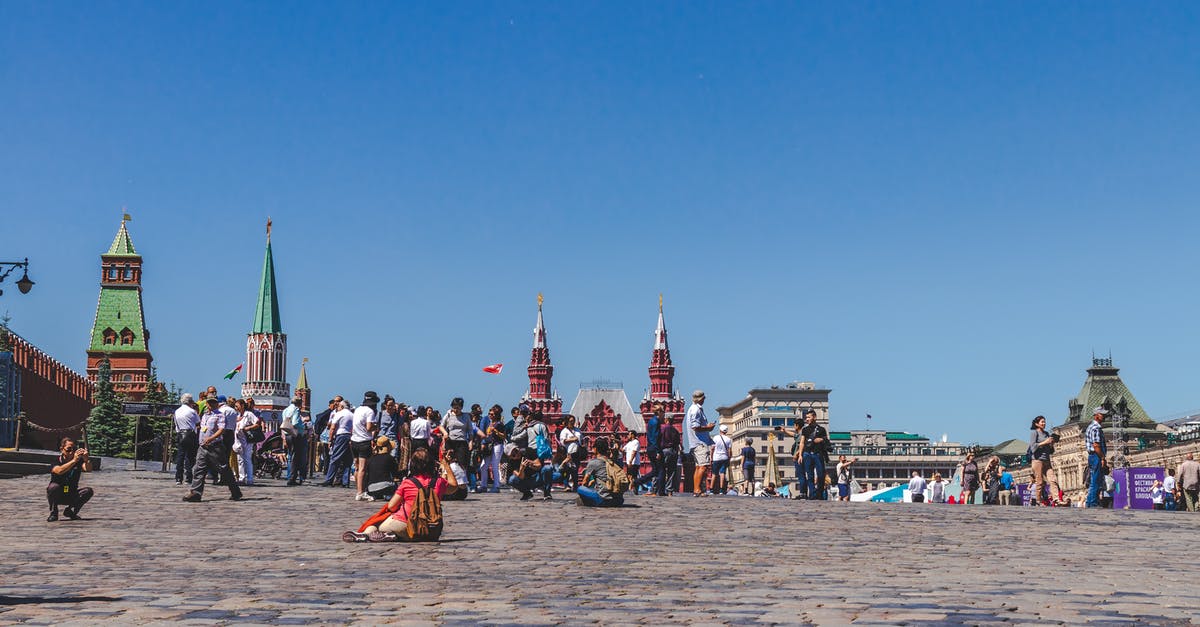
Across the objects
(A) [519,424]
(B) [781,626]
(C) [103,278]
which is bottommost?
(B) [781,626]

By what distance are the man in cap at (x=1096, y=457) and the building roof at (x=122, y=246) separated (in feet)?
452

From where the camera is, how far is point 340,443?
26797 millimetres

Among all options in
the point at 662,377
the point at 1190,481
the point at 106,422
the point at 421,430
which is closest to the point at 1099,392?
the point at 662,377

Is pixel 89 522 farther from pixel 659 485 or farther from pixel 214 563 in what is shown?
pixel 659 485

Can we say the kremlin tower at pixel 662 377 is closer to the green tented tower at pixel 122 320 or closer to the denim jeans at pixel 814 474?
the green tented tower at pixel 122 320

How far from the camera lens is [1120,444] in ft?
328

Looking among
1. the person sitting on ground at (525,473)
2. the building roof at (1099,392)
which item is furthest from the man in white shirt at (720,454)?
the building roof at (1099,392)

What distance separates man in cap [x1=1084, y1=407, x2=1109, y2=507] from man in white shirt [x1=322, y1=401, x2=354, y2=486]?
44.4 feet

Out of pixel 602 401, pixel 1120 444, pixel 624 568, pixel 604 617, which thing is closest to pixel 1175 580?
pixel 624 568

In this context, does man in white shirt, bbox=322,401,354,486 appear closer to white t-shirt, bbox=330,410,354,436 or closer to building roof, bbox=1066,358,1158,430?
white t-shirt, bbox=330,410,354,436

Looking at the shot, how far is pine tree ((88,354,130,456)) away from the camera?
71.8 metres

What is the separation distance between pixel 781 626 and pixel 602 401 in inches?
6638

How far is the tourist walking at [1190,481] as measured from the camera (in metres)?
28.1

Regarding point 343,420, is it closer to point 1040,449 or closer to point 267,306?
point 1040,449
